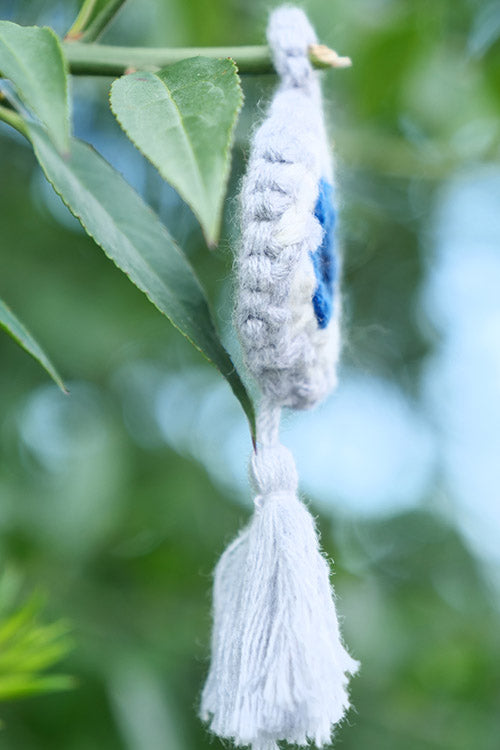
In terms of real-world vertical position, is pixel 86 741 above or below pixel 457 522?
below

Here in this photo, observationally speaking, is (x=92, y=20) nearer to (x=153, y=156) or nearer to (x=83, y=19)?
(x=83, y=19)

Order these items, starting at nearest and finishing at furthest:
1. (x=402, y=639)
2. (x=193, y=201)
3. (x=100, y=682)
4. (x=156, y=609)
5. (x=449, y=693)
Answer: (x=193, y=201), (x=100, y=682), (x=156, y=609), (x=402, y=639), (x=449, y=693)

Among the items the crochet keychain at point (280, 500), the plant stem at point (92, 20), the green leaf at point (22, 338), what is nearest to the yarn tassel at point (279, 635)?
the crochet keychain at point (280, 500)

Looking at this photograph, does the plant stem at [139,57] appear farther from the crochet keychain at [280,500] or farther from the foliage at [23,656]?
the foliage at [23,656]

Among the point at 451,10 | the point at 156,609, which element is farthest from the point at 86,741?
the point at 451,10

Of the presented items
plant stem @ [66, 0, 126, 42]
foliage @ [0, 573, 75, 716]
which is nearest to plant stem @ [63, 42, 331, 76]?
plant stem @ [66, 0, 126, 42]

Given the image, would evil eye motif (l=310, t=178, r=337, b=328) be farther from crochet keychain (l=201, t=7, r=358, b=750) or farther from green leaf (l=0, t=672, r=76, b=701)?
green leaf (l=0, t=672, r=76, b=701)

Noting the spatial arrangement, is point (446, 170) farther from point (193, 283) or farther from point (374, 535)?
point (193, 283)
